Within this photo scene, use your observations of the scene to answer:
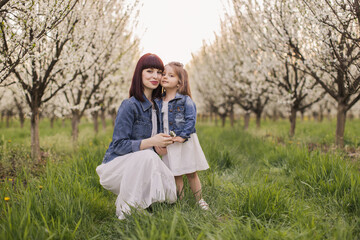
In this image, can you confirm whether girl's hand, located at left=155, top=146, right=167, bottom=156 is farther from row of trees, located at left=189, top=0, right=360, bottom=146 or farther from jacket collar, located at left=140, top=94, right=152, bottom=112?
row of trees, located at left=189, top=0, right=360, bottom=146

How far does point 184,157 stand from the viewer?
2701mm

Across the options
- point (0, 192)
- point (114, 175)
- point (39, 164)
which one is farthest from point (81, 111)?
point (114, 175)

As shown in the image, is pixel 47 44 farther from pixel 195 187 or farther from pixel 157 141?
pixel 195 187

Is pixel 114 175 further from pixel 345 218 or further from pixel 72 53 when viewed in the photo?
pixel 72 53

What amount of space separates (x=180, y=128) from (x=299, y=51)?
13.4 ft

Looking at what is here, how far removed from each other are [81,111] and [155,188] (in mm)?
5456

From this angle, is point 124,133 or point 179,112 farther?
point 179,112

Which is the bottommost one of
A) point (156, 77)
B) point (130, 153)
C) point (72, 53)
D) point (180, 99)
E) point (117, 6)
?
point (130, 153)

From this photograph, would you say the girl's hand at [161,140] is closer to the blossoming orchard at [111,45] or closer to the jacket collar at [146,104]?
the jacket collar at [146,104]

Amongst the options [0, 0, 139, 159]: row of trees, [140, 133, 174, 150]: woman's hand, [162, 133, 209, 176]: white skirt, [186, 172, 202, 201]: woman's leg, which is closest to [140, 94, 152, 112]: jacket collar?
[140, 133, 174, 150]: woman's hand

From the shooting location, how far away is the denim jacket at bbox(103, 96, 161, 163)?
96.5 inches

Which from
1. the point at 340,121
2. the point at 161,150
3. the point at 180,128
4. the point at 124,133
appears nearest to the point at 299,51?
the point at 340,121

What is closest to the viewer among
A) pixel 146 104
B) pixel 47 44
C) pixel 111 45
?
pixel 146 104

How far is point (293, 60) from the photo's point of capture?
234 inches
